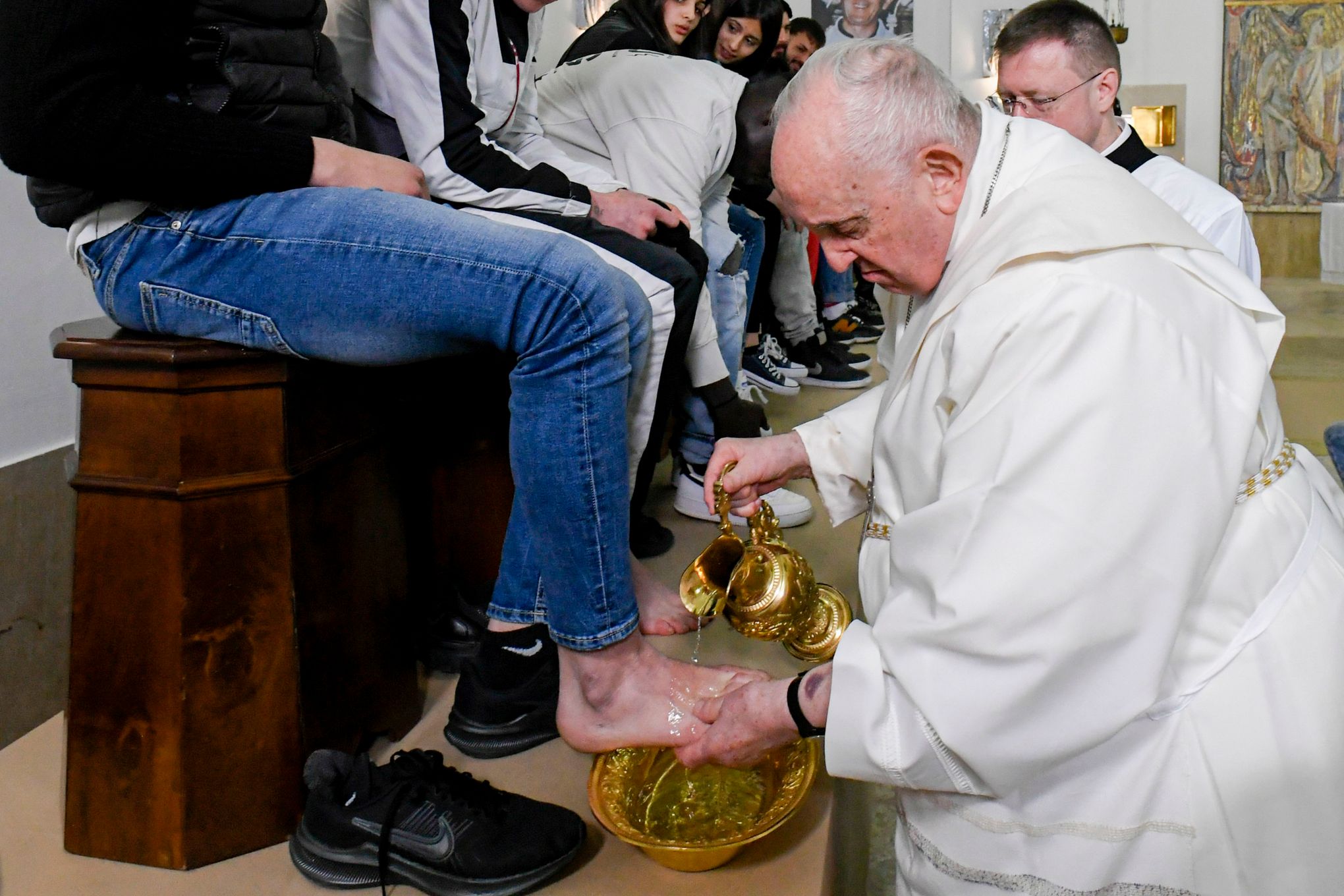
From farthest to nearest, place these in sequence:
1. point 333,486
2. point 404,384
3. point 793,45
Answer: point 793,45
point 404,384
point 333,486

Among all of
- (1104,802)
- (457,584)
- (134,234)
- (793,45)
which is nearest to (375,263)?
(134,234)

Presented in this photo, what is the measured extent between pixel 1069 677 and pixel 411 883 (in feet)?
3.10

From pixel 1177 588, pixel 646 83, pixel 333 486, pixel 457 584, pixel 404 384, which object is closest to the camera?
pixel 1177 588

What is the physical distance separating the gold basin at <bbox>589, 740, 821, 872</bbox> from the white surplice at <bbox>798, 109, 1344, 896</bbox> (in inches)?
10.4

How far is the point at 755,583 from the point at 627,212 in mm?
985

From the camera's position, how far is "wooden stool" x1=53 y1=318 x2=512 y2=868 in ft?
4.97

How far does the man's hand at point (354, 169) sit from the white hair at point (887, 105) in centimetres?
71

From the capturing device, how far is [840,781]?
5.89 ft

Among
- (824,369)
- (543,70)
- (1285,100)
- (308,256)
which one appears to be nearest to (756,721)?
(308,256)

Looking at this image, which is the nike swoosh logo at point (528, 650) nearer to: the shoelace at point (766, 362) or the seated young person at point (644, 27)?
the seated young person at point (644, 27)

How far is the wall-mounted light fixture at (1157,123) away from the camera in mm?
9602

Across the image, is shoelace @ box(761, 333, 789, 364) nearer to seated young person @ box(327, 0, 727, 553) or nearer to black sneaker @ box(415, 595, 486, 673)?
seated young person @ box(327, 0, 727, 553)

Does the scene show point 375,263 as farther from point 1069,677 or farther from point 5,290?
point 5,290

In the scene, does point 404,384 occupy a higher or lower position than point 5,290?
lower
